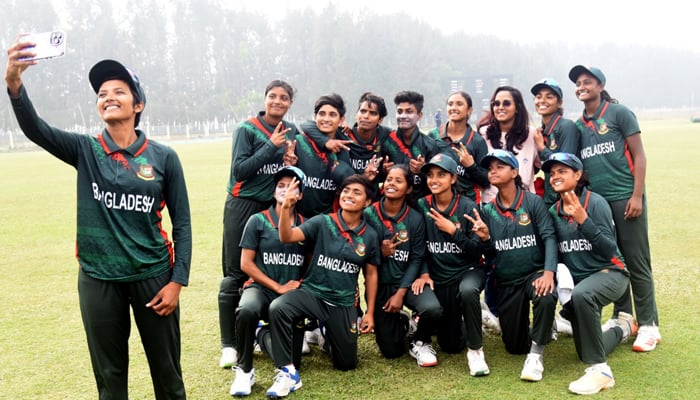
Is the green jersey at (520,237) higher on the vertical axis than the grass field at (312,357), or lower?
higher

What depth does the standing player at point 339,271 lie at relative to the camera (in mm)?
4699

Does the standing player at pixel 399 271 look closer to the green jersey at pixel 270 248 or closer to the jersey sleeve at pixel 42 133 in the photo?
the green jersey at pixel 270 248

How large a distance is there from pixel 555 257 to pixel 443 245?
3.08ft

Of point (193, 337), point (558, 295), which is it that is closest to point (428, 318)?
point (558, 295)

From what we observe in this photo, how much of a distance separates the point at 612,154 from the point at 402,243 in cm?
191

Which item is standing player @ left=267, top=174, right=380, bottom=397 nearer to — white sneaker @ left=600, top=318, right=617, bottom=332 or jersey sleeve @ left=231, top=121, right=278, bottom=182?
jersey sleeve @ left=231, top=121, right=278, bottom=182

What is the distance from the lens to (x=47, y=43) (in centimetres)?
276

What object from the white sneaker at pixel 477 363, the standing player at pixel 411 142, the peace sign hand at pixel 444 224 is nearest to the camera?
the white sneaker at pixel 477 363

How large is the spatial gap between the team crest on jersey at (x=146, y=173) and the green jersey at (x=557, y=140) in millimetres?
3389

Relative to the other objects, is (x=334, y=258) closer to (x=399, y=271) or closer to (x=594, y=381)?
(x=399, y=271)

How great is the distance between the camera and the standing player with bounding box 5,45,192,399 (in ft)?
10.5

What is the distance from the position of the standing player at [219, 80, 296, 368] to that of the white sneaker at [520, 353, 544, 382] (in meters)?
2.29

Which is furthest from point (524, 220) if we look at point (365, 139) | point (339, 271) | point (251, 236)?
point (251, 236)

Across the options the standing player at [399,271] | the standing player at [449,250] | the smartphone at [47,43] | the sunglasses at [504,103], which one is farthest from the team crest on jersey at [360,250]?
the smartphone at [47,43]
